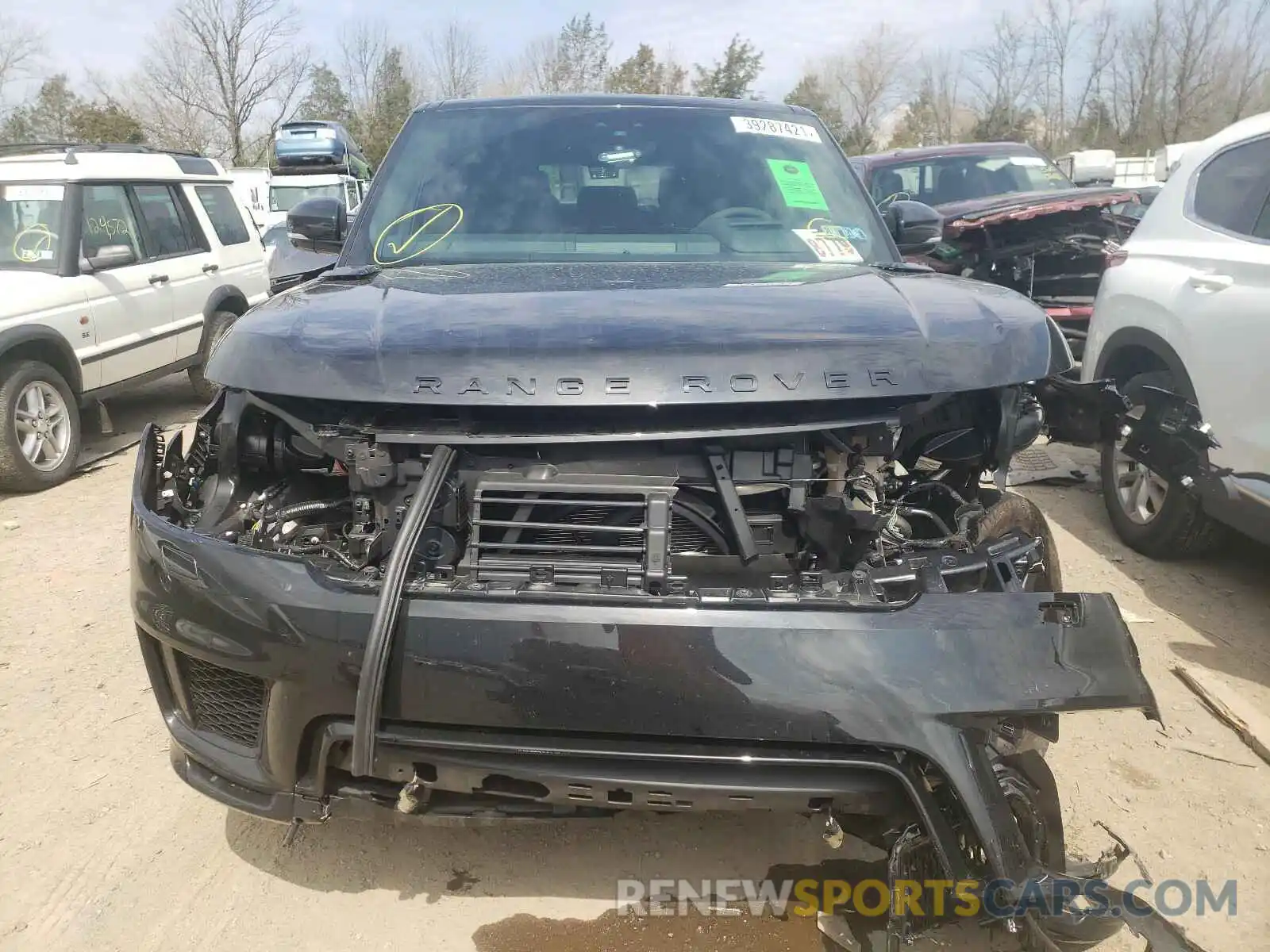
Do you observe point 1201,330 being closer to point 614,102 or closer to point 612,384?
point 614,102

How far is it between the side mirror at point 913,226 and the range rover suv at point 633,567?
1008 millimetres

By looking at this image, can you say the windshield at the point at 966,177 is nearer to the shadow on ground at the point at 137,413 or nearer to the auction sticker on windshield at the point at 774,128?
the auction sticker on windshield at the point at 774,128

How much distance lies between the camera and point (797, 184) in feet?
10.4

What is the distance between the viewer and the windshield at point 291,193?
60.6 ft

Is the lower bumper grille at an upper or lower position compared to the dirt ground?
upper

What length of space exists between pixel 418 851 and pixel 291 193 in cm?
1907

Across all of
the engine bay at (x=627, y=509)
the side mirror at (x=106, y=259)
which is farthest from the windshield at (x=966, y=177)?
the engine bay at (x=627, y=509)

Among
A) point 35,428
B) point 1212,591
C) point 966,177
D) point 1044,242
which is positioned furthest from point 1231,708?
point 966,177

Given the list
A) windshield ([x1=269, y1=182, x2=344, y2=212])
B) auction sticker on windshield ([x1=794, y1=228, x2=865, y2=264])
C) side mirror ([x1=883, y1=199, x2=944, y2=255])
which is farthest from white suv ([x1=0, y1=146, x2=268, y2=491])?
windshield ([x1=269, y1=182, x2=344, y2=212])

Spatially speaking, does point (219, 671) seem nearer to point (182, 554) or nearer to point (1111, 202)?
point (182, 554)

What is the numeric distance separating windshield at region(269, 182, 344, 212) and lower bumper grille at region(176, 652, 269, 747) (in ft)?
58.8

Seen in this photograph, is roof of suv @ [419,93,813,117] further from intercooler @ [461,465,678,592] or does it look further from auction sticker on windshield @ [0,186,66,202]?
auction sticker on windshield @ [0,186,66,202]

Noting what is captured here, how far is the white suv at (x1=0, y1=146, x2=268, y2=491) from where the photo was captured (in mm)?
5574

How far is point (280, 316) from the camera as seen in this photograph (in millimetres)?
2145
